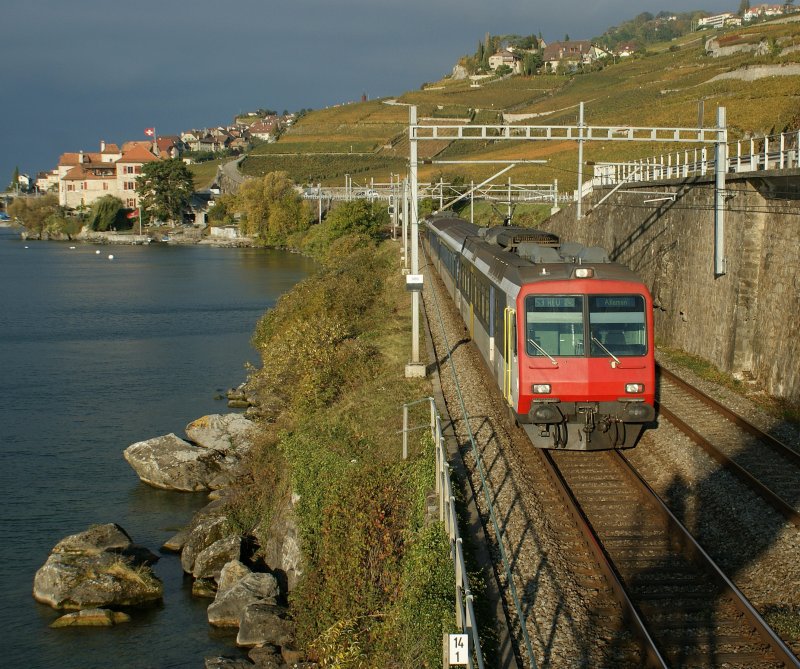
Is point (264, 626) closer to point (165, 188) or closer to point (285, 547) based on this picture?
point (285, 547)

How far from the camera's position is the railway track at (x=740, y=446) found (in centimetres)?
1323

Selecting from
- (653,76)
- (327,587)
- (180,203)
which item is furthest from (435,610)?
(180,203)

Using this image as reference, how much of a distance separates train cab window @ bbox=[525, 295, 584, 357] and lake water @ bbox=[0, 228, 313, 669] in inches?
301

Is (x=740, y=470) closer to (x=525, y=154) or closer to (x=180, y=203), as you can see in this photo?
(x=525, y=154)

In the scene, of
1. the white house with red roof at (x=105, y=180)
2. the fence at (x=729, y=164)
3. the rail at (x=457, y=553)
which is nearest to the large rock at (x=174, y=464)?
the rail at (x=457, y=553)

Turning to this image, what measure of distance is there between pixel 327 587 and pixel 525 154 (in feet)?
274

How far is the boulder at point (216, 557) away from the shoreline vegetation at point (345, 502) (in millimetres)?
263

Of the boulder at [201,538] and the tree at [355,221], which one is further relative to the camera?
the tree at [355,221]

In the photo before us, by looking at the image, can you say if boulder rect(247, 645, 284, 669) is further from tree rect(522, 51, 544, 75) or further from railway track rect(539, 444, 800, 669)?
tree rect(522, 51, 544, 75)

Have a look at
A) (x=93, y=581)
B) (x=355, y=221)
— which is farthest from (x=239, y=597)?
(x=355, y=221)

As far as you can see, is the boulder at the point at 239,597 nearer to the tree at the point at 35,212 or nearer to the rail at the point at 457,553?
the rail at the point at 457,553

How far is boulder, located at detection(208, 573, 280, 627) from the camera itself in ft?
55.9

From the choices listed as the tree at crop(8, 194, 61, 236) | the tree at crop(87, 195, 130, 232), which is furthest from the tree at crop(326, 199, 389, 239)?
the tree at crop(8, 194, 61, 236)

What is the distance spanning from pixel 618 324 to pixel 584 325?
0.53 m
